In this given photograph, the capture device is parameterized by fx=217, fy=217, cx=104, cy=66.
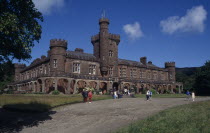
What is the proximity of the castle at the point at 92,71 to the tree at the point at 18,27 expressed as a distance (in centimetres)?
2408

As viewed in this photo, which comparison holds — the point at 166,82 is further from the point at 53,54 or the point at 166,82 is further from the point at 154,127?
the point at 154,127

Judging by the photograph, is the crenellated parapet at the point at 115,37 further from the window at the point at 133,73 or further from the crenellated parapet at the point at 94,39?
the window at the point at 133,73

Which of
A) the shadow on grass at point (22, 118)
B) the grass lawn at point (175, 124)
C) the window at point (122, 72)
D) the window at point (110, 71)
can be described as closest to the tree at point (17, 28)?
the shadow on grass at point (22, 118)

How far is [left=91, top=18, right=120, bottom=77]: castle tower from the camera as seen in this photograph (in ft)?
152

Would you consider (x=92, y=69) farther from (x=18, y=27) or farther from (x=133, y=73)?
(x=18, y=27)

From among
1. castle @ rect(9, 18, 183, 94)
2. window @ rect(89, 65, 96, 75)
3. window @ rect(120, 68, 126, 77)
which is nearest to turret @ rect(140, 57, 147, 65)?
castle @ rect(9, 18, 183, 94)

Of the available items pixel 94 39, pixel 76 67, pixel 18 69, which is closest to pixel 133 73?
pixel 94 39

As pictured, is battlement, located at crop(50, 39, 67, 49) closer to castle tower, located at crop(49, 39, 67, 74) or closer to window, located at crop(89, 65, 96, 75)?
castle tower, located at crop(49, 39, 67, 74)

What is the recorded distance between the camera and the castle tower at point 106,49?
46469mm

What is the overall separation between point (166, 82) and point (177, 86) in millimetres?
8854

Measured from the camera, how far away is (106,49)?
46.5 m

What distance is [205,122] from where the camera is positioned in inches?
479

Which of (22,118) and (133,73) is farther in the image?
(133,73)

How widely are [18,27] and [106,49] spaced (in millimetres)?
34618
